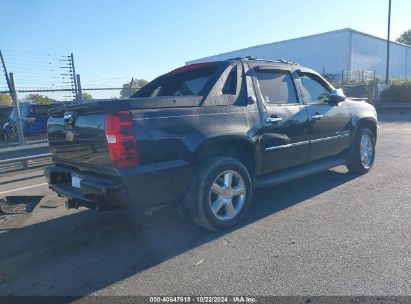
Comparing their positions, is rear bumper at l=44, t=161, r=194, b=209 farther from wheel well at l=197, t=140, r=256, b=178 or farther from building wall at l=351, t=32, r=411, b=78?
building wall at l=351, t=32, r=411, b=78

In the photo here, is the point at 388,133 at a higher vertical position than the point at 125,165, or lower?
lower

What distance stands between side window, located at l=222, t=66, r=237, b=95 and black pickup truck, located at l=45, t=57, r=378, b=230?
12mm

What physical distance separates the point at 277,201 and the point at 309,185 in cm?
99

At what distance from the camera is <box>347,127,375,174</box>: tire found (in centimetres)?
618

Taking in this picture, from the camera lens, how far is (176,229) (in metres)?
4.24

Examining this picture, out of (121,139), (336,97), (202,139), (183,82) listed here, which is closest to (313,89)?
(336,97)

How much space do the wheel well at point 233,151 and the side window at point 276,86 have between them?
72 centimetres

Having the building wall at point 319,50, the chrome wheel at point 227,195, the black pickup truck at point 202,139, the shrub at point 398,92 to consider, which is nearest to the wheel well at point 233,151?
the black pickup truck at point 202,139

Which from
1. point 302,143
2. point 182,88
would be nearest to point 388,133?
point 302,143

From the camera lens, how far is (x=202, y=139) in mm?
3793

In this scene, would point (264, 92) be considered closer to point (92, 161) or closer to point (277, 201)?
point (277, 201)

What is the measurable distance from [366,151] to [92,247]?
487 cm

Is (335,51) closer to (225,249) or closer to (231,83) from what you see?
(231,83)

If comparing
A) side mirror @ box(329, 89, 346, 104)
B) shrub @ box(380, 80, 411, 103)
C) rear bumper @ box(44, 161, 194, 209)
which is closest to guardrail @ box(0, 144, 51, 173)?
rear bumper @ box(44, 161, 194, 209)
